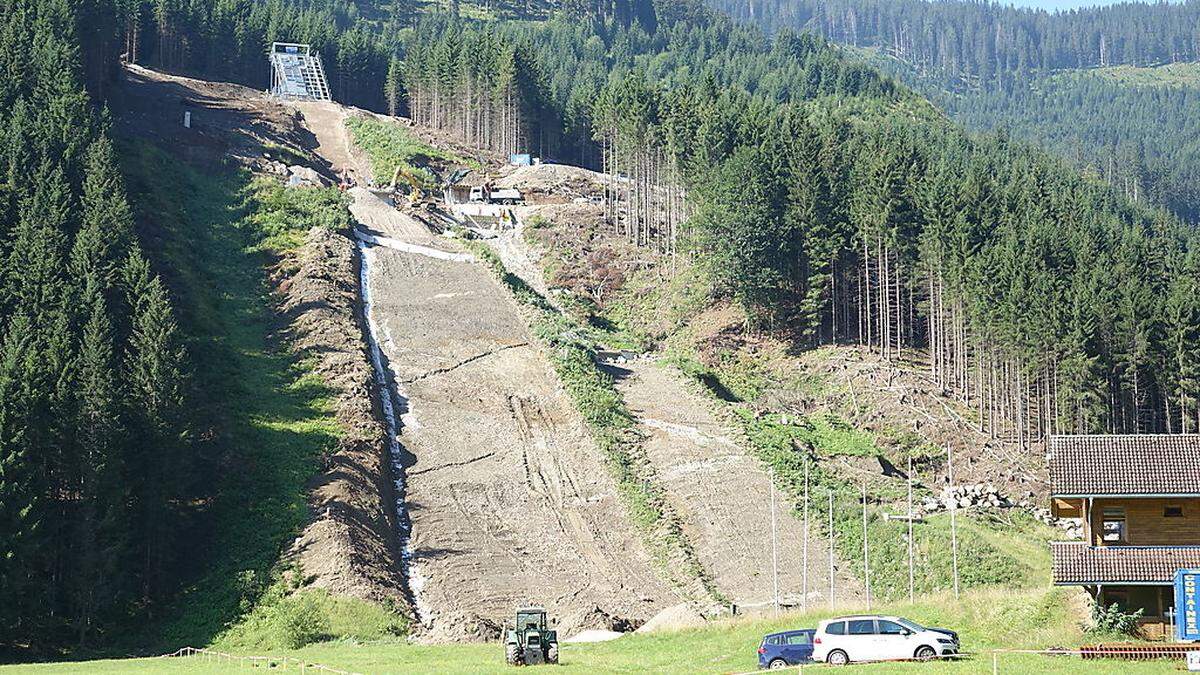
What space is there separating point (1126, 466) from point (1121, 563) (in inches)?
105

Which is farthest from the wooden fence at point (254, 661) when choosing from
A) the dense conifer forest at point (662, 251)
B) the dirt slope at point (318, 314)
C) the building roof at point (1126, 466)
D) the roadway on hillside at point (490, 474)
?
the building roof at point (1126, 466)

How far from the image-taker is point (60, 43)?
102 metres

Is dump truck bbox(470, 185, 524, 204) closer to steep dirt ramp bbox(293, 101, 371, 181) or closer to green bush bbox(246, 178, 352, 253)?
steep dirt ramp bbox(293, 101, 371, 181)

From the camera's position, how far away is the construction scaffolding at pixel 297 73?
14750 cm

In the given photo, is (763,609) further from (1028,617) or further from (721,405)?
(721,405)

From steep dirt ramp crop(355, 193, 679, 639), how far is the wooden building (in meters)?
22.2

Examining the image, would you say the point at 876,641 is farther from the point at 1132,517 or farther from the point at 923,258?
the point at 923,258

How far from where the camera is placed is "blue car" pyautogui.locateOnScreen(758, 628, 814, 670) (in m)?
36.1

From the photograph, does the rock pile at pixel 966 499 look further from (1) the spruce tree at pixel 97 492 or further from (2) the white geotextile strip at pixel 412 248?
(2) the white geotextile strip at pixel 412 248

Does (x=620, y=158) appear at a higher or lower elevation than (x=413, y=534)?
higher

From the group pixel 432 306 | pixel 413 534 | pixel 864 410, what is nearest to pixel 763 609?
pixel 413 534

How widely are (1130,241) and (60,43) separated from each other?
73749 millimetres

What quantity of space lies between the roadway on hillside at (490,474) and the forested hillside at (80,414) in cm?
1144

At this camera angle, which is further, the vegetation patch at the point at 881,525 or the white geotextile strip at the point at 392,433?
the vegetation patch at the point at 881,525
